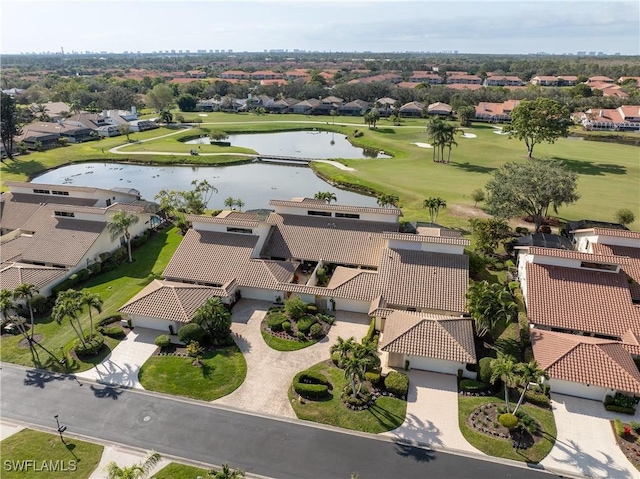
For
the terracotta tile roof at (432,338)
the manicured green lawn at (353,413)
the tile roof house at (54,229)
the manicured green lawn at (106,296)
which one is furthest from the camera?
the tile roof house at (54,229)

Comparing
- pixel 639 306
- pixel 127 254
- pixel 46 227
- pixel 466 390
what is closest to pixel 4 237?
pixel 46 227

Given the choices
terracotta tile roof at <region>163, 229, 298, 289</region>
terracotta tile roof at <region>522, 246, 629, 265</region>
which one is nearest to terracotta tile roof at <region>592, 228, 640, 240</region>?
terracotta tile roof at <region>522, 246, 629, 265</region>

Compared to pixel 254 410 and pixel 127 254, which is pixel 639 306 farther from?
pixel 127 254

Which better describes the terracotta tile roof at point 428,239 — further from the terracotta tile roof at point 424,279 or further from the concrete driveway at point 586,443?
the concrete driveway at point 586,443

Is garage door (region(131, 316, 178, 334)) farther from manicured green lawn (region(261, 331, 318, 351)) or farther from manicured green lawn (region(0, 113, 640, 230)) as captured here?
manicured green lawn (region(0, 113, 640, 230))

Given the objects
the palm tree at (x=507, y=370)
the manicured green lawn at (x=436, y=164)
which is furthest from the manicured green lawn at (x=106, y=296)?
the manicured green lawn at (x=436, y=164)

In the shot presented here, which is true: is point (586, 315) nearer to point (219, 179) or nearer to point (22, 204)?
point (22, 204)
